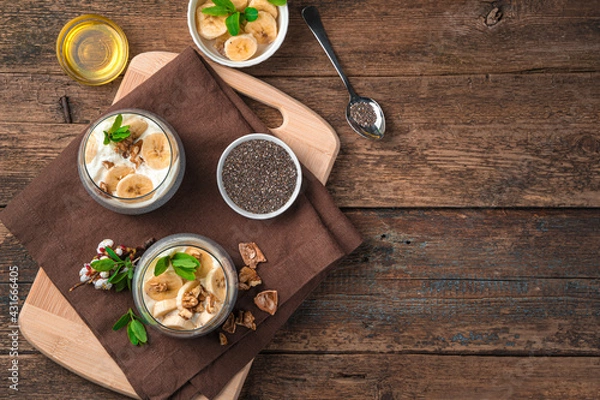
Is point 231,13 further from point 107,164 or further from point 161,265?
point 161,265

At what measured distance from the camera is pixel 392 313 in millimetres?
2102

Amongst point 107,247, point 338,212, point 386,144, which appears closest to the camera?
point 107,247

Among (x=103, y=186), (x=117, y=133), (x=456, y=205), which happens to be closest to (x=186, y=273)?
(x=103, y=186)

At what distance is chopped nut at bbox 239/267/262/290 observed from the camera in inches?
73.2

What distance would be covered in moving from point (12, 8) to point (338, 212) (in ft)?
4.75

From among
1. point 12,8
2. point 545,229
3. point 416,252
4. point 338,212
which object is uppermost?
point 12,8

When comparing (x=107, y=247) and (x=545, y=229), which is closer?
(x=107, y=247)

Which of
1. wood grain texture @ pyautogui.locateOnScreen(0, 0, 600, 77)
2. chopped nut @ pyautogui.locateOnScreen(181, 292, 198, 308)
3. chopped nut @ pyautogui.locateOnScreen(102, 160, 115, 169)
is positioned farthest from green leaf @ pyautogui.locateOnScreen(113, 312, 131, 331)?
wood grain texture @ pyautogui.locateOnScreen(0, 0, 600, 77)

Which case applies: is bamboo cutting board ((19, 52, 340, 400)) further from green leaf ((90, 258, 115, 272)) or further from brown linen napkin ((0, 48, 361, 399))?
green leaf ((90, 258, 115, 272))

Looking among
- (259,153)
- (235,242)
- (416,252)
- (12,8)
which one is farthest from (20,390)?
(416,252)

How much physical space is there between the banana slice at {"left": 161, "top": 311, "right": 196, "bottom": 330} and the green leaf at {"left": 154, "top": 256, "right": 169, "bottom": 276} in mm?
143

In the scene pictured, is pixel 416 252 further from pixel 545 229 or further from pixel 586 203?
pixel 586 203

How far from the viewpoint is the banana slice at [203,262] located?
1764 millimetres

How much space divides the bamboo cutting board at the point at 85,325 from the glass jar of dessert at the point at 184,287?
304mm
